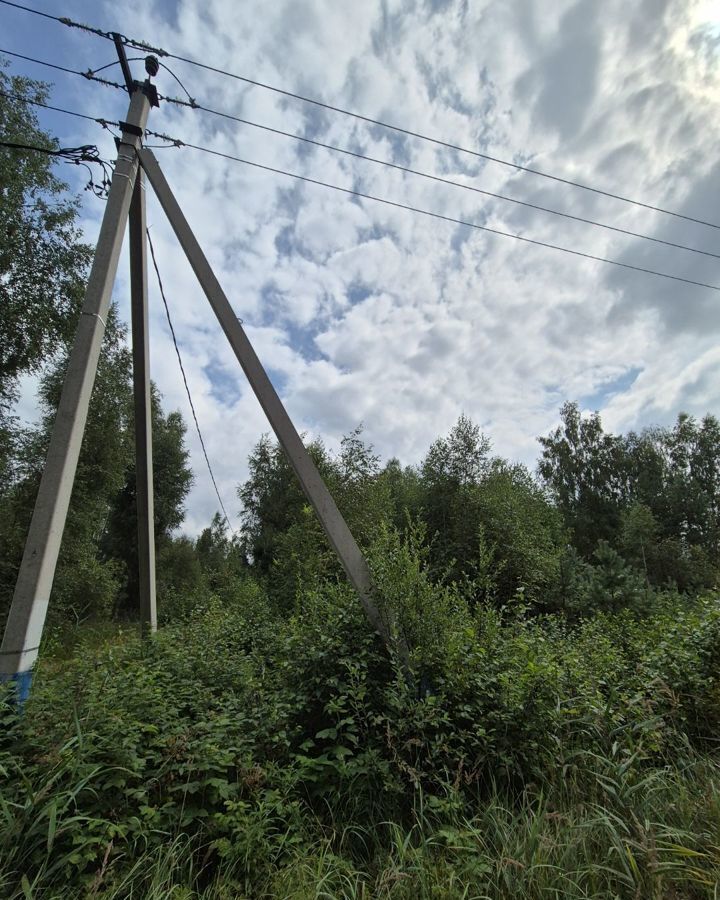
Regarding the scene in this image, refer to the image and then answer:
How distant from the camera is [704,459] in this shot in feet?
104

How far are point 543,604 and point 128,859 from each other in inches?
411

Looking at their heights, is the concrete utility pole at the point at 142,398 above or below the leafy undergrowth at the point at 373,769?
above

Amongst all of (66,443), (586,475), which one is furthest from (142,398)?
(586,475)

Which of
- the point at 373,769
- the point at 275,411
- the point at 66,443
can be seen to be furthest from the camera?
the point at 275,411

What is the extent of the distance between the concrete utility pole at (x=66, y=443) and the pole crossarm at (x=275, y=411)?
1.22 ft

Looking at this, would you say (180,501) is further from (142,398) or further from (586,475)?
(586,475)

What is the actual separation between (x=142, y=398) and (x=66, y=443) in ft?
6.37

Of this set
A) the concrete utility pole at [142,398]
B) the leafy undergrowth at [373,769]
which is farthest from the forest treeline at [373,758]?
the concrete utility pole at [142,398]

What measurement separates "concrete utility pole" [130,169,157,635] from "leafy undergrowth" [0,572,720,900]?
123 centimetres

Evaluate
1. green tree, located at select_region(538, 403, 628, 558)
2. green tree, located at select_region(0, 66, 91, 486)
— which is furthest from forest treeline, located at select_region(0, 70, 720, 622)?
green tree, located at select_region(538, 403, 628, 558)

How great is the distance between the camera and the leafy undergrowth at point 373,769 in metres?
1.85

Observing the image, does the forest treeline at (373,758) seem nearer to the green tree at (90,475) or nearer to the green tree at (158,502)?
the green tree at (90,475)

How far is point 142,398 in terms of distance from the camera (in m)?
5.05

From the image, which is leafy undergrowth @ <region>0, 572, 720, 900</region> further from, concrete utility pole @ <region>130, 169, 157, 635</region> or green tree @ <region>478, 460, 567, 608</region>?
green tree @ <region>478, 460, 567, 608</region>
